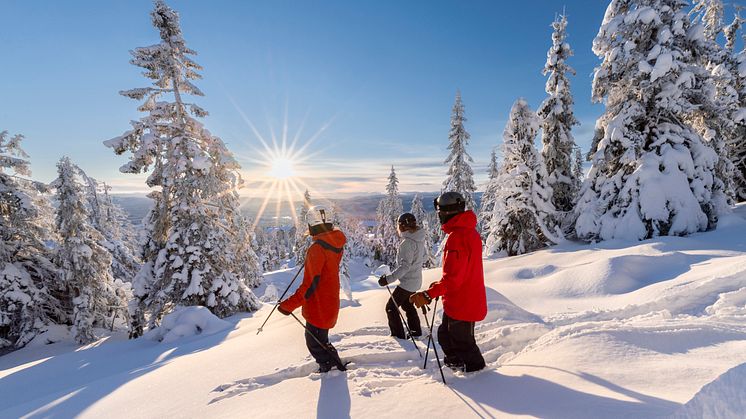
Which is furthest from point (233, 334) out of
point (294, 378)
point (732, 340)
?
point (732, 340)

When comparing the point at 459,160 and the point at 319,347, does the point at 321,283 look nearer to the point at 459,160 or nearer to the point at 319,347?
the point at 319,347

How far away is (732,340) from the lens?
3344 millimetres

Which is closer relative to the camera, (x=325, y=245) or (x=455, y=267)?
(x=455, y=267)

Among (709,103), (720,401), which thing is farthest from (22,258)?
(709,103)

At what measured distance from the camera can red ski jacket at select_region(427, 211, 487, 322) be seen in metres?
3.44

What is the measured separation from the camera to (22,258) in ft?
49.5

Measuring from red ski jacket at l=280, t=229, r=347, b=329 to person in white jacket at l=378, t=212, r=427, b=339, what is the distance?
108 centimetres

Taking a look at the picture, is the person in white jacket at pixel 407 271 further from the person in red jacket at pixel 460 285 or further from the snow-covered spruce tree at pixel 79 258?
the snow-covered spruce tree at pixel 79 258

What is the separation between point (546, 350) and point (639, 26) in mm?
14095

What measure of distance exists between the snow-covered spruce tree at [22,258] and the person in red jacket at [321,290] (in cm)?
1819

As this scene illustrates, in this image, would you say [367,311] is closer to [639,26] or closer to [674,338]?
[674,338]

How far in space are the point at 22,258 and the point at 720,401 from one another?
2333 centimetres

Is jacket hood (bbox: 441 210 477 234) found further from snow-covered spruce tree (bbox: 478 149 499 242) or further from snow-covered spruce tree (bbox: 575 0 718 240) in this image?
snow-covered spruce tree (bbox: 478 149 499 242)

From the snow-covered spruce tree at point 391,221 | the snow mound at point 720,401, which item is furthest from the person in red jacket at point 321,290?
the snow-covered spruce tree at point 391,221
